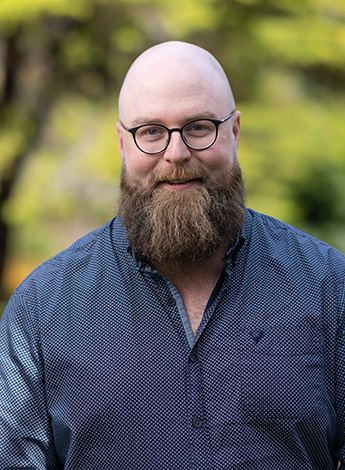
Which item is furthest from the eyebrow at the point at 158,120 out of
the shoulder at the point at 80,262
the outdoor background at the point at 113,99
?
the outdoor background at the point at 113,99

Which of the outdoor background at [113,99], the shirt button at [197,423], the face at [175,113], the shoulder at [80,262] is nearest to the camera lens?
the shirt button at [197,423]

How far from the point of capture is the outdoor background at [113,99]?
6.47 m

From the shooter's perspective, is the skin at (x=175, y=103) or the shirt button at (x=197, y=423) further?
the skin at (x=175, y=103)

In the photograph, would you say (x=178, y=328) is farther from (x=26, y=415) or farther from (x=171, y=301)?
(x=26, y=415)

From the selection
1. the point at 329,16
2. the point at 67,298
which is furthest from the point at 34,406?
A: the point at 329,16

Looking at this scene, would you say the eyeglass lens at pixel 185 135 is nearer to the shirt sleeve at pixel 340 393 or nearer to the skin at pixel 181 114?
the skin at pixel 181 114

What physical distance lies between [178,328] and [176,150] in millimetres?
526

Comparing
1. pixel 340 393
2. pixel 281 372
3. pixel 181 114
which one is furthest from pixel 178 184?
pixel 340 393

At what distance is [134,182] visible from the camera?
1.90 m

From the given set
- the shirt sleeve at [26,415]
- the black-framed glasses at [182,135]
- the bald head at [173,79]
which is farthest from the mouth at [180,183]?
the shirt sleeve at [26,415]

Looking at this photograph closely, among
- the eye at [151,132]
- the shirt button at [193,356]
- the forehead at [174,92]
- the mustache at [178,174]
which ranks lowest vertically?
the shirt button at [193,356]

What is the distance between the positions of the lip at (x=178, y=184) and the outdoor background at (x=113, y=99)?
4247mm

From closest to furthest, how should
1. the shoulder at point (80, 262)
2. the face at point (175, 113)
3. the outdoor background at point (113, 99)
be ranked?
the face at point (175, 113) → the shoulder at point (80, 262) → the outdoor background at point (113, 99)

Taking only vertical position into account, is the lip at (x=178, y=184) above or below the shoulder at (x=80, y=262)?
above
